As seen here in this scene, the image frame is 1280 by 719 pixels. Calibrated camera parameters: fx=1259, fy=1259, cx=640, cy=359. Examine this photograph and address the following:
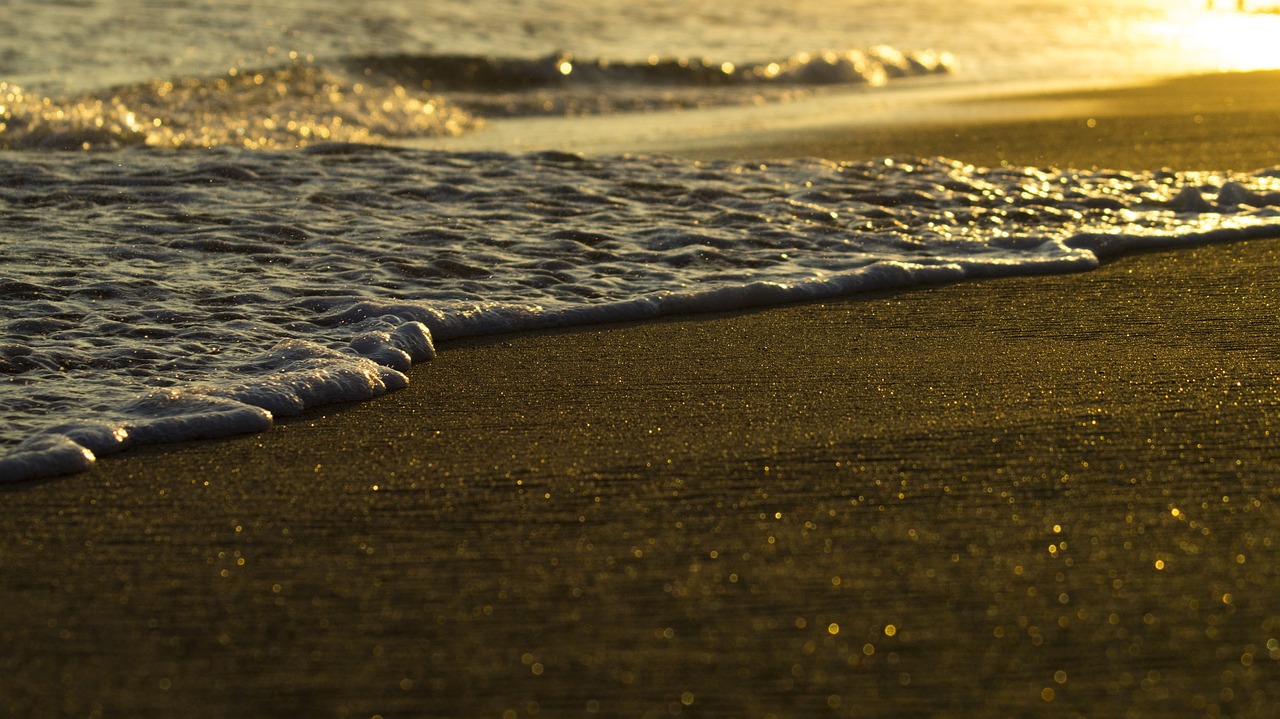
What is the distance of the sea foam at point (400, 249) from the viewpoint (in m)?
3.51

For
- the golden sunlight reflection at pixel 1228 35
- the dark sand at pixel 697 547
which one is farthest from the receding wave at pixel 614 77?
the dark sand at pixel 697 547

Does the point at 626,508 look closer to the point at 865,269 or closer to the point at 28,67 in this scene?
the point at 865,269

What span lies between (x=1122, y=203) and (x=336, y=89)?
7.35 metres

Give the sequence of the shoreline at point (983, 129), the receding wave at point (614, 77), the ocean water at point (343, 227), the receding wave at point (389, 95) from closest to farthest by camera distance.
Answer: the ocean water at point (343, 227)
the shoreline at point (983, 129)
the receding wave at point (389, 95)
the receding wave at point (614, 77)

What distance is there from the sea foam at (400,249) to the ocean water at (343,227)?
1 centimetres

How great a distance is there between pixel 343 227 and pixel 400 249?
495 millimetres

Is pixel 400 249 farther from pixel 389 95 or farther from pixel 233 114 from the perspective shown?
pixel 389 95

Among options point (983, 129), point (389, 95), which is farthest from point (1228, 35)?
point (389, 95)

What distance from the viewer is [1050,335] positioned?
403 cm

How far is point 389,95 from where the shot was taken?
1133 cm

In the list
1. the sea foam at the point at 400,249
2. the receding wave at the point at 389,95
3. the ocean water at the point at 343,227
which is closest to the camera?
the sea foam at the point at 400,249

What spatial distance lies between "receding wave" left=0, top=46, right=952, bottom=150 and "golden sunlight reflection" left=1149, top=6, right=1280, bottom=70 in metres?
3.33

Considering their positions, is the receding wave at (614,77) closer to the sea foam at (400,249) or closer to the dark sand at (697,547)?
the sea foam at (400,249)

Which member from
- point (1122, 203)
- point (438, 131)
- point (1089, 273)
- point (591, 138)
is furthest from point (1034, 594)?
point (438, 131)
